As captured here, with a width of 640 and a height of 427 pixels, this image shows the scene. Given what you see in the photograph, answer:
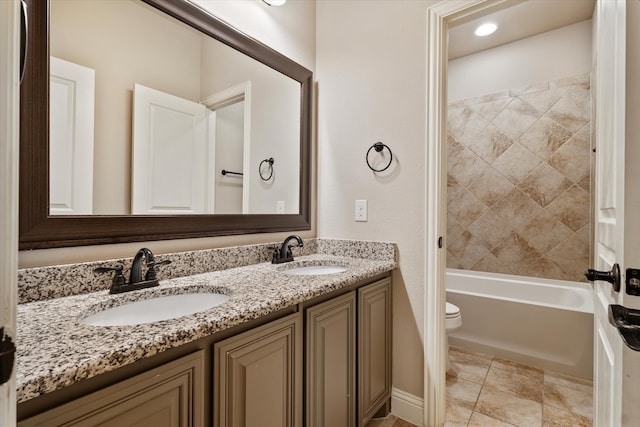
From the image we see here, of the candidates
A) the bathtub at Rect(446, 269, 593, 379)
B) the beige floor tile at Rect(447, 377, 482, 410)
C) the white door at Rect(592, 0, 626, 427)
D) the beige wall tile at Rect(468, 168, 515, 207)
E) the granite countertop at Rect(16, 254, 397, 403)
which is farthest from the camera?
the beige wall tile at Rect(468, 168, 515, 207)

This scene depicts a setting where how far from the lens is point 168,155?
1.28 metres

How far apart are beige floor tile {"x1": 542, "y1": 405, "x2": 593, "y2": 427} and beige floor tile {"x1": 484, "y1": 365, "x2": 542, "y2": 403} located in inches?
3.6

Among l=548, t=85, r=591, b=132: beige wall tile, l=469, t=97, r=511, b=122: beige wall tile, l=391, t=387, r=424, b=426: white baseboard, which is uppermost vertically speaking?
l=469, t=97, r=511, b=122: beige wall tile

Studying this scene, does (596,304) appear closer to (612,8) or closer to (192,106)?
(612,8)

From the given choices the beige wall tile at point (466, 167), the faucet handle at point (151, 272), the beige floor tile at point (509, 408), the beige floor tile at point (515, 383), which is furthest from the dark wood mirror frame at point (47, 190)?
the beige wall tile at point (466, 167)

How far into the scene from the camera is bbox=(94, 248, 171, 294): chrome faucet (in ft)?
3.34

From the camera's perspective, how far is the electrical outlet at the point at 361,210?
1.83 meters

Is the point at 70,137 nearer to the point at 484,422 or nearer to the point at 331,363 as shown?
the point at 331,363

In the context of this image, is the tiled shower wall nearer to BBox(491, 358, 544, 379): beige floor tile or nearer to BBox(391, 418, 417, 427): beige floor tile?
BBox(491, 358, 544, 379): beige floor tile

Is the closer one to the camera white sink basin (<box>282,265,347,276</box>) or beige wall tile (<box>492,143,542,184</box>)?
white sink basin (<box>282,265,347,276</box>)

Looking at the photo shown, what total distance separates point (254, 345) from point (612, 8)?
1.40 meters

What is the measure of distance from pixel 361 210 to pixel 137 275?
1198mm

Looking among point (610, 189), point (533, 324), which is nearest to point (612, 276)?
point (610, 189)

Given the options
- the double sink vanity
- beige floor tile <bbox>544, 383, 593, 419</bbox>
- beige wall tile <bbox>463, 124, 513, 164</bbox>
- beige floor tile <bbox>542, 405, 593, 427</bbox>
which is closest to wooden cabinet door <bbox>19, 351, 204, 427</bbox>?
the double sink vanity
